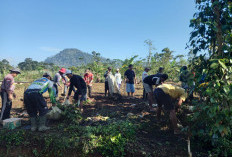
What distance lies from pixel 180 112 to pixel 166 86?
4.60 ft

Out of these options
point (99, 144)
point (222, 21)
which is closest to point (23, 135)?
point (99, 144)

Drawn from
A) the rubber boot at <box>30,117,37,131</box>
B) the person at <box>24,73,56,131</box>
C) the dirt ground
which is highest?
the person at <box>24,73,56,131</box>

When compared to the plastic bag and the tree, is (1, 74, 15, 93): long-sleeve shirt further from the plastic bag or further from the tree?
the tree

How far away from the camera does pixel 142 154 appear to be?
300cm

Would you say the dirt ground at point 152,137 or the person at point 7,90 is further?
the person at point 7,90

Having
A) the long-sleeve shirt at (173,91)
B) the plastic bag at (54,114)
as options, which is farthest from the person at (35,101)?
the long-sleeve shirt at (173,91)

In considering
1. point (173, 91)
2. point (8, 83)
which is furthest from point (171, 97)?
point (8, 83)

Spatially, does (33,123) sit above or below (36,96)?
below

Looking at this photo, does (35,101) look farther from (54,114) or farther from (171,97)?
(171,97)

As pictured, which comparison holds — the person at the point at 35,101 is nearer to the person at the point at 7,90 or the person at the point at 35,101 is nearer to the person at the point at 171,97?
the person at the point at 7,90

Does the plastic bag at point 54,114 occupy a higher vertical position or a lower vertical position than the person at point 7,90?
lower

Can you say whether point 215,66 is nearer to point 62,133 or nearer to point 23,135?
point 62,133

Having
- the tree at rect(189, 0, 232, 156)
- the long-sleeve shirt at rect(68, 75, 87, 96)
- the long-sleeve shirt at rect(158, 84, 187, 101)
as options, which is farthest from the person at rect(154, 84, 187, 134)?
the long-sleeve shirt at rect(68, 75, 87, 96)

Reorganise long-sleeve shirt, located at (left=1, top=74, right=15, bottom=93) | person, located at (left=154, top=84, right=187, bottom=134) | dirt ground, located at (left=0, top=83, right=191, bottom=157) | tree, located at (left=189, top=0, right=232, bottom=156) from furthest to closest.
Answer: long-sleeve shirt, located at (left=1, top=74, right=15, bottom=93), person, located at (left=154, top=84, right=187, bottom=134), dirt ground, located at (left=0, top=83, right=191, bottom=157), tree, located at (left=189, top=0, right=232, bottom=156)
